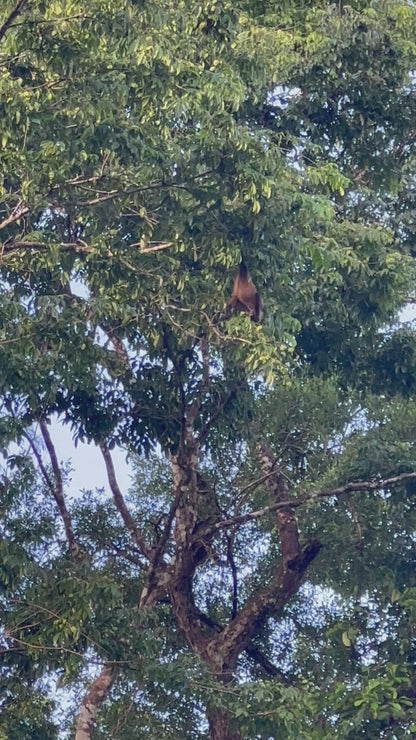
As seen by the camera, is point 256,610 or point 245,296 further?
point 256,610

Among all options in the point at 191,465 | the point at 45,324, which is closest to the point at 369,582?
the point at 191,465

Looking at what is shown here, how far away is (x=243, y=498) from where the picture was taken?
11.7 m

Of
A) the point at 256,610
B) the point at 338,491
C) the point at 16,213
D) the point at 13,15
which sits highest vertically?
the point at 13,15

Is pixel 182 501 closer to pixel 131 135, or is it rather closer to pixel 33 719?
pixel 33 719

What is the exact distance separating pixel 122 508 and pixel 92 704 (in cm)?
228

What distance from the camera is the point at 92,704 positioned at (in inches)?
411

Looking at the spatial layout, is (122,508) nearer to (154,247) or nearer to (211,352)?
(211,352)

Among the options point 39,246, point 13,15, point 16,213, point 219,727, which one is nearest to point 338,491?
point 219,727

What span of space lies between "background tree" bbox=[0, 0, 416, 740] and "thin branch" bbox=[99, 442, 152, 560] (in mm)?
33

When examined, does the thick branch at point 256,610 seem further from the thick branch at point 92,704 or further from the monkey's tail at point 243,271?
the monkey's tail at point 243,271

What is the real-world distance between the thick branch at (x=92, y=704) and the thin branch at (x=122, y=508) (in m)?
1.58

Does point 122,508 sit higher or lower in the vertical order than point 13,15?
lower

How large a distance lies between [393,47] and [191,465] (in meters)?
3.96

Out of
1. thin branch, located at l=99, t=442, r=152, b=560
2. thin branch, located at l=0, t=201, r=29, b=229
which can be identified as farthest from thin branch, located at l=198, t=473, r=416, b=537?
thin branch, located at l=0, t=201, r=29, b=229
